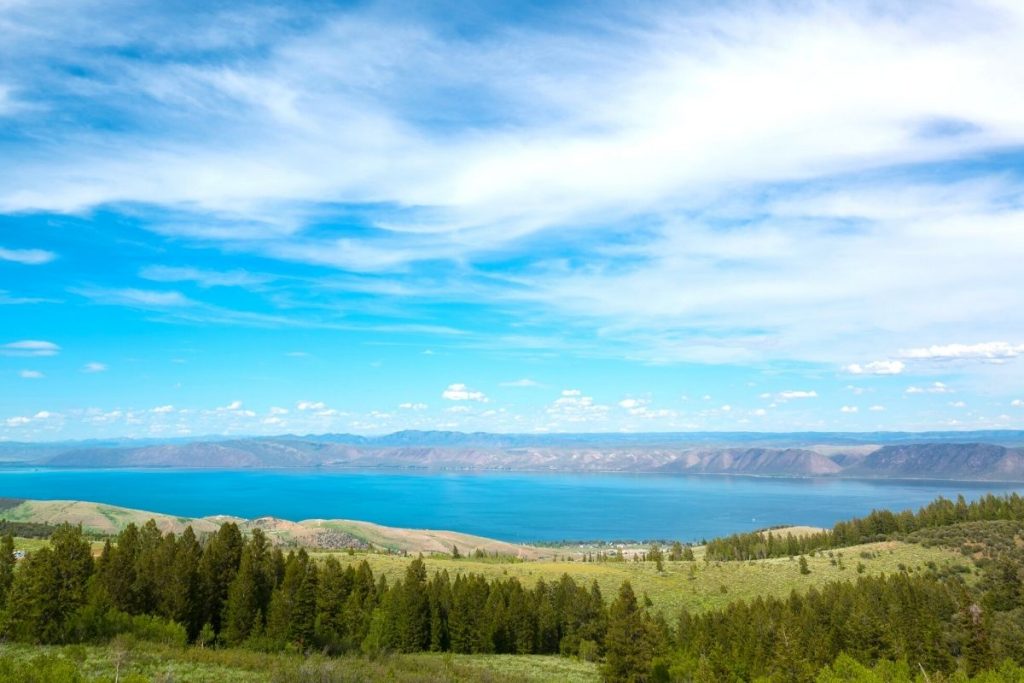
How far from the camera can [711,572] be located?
11256cm

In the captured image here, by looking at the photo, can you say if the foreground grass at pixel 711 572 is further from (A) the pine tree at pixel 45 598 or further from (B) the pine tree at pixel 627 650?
(A) the pine tree at pixel 45 598

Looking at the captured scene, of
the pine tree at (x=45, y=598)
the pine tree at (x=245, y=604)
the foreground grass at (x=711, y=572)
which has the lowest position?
the foreground grass at (x=711, y=572)

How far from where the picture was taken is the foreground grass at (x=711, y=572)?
101m

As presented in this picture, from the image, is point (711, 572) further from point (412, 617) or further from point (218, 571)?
point (218, 571)

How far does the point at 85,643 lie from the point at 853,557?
118290mm

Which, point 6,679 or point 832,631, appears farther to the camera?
point 832,631

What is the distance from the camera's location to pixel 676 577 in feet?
364

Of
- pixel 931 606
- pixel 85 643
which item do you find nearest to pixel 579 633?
pixel 931 606

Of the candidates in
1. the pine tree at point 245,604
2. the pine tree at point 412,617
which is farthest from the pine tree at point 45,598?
the pine tree at point 412,617

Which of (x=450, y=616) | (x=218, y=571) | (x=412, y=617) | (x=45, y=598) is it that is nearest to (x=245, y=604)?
(x=218, y=571)

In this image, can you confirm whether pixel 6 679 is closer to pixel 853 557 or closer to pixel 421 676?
pixel 421 676

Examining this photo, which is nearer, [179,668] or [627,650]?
[179,668]

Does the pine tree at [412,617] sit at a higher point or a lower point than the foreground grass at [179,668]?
lower

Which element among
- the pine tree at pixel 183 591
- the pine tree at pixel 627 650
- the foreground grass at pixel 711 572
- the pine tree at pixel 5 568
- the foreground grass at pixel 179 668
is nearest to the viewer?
the foreground grass at pixel 179 668
